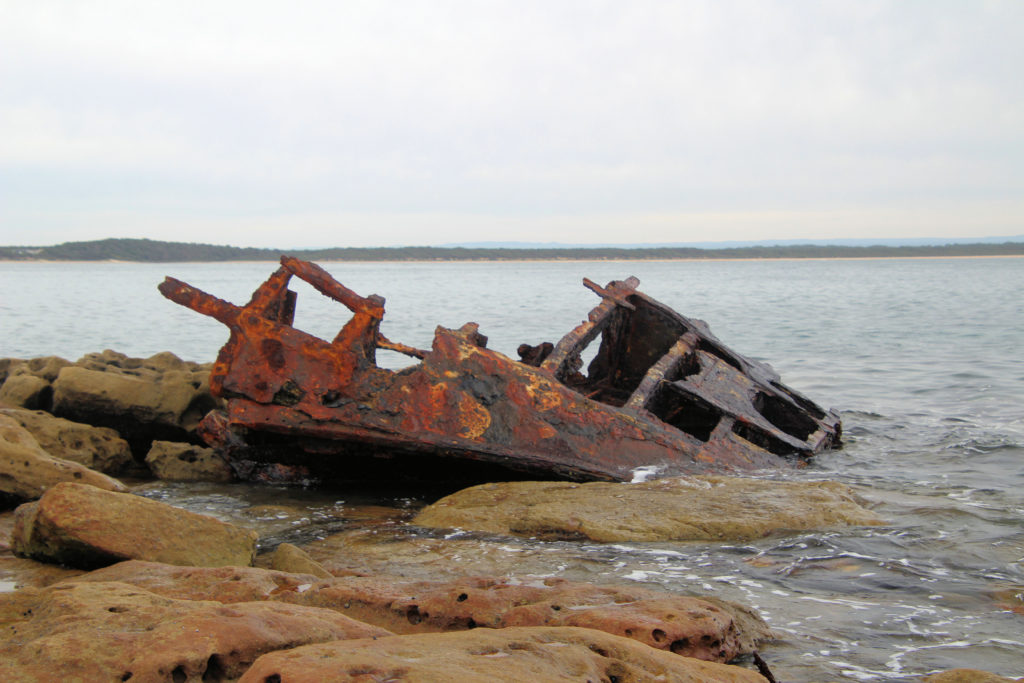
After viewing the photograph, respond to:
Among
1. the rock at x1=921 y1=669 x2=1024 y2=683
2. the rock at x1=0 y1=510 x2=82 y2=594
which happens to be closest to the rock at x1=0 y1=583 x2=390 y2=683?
the rock at x1=0 y1=510 x2=82 y2=594

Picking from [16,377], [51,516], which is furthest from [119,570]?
[16,377]

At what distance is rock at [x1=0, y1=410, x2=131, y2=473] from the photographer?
6031mm

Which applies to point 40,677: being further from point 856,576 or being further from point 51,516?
point 856,576

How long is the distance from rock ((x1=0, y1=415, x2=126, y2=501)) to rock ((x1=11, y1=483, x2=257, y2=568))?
0.85 metres

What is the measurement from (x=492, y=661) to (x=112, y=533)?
208 centimetres

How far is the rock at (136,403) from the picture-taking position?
664cm

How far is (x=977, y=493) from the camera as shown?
5641 mm

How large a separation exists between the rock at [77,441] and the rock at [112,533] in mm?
2692

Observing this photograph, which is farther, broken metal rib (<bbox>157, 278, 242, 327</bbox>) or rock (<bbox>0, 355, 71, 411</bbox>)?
rock (<bbox>0, 355, 71, 411</bbox>)

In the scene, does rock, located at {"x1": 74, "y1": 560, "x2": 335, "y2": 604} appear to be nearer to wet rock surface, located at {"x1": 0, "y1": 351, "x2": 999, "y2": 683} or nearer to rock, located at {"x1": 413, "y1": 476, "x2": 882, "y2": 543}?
wet rock surface, located at {"x1": 0, "y1": 351, "x2": 999, "y2": 683}

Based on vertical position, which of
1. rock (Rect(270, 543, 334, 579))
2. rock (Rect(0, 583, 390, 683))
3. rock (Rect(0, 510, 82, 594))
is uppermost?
rock (Rect(0, 583, 390, 683))

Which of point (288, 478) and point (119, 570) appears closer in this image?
point (119, 570)

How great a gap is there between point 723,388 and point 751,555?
7.60ft

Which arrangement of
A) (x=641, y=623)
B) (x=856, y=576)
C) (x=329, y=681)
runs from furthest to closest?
(x=856, y=576) < (x=641, y=623) < (x=329, y=681)
